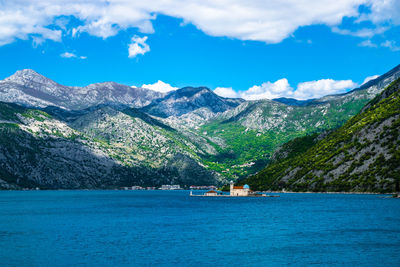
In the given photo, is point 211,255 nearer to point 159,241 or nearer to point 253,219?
point 159,241

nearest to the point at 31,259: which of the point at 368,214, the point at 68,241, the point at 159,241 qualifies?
the point at 68,241

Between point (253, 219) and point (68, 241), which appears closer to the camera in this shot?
point (68, 241)

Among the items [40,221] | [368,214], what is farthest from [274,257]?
[40,221]

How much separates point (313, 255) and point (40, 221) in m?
83.7

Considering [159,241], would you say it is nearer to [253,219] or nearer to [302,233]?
[302,233]

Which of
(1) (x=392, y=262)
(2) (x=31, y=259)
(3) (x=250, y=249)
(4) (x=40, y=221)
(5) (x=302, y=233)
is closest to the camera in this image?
(1) (x=392, y=262)

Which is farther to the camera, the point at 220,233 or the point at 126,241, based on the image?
the point at 220,233

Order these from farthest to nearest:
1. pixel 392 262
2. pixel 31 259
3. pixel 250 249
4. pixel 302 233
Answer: pixel 302 233 → pixel 250 249 → pixel 31 259 → pixel 392 262

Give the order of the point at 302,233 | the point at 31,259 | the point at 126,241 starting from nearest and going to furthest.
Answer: the point at 31,259 → the point at 126,241 → the point at 302,233

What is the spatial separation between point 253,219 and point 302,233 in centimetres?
3137

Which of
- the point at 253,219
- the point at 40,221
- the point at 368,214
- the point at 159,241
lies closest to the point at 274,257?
the point at 159,241

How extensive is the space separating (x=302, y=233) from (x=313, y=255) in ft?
84.4

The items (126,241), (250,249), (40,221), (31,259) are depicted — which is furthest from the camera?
(40,221)

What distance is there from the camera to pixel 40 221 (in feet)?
402
